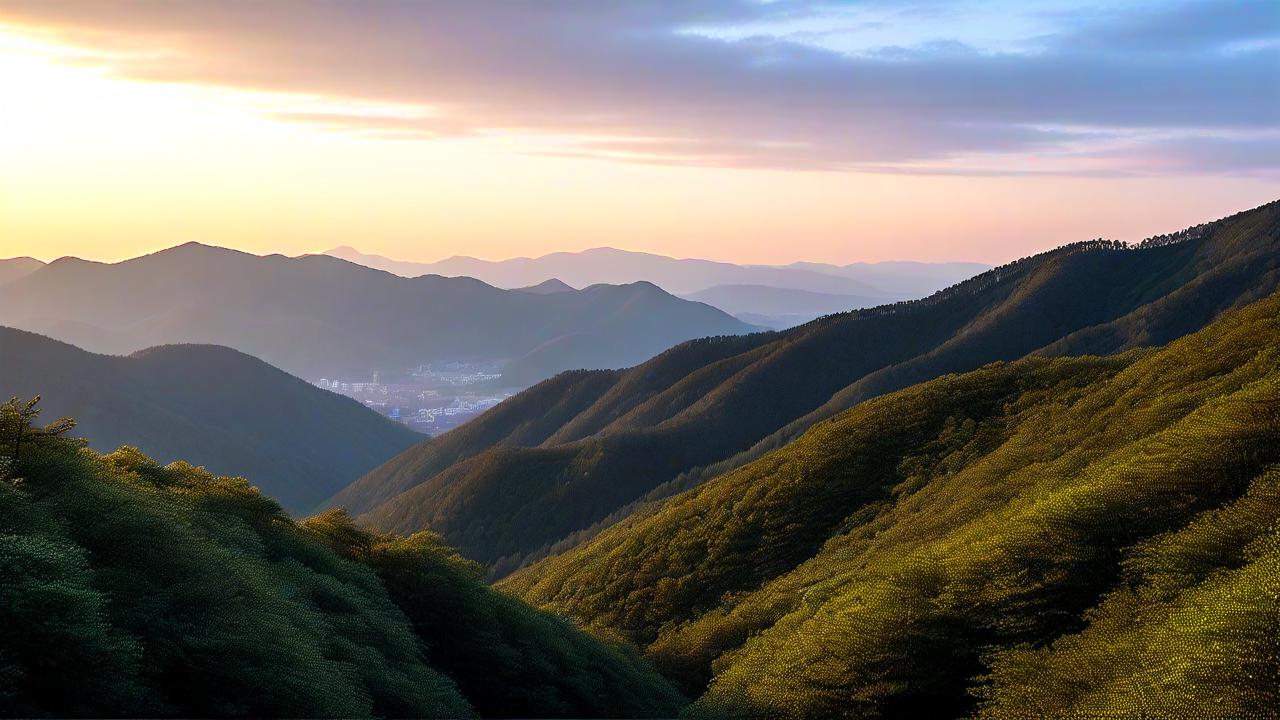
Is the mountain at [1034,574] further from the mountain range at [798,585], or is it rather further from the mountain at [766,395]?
the mountain at [766,395]

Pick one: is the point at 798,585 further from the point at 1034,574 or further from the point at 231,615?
the point at 231,615

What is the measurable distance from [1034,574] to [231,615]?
1507 cm

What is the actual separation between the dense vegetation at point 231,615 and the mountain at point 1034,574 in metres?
5.88

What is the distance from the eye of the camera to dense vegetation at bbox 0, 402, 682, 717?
45.8 ft

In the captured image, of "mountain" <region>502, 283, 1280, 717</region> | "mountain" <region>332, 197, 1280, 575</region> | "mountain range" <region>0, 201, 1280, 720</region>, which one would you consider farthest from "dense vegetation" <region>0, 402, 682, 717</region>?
"mountain" <region>332, 197, 1280, 575</region>

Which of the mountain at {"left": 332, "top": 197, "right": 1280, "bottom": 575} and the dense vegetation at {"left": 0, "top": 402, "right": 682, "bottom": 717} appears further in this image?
the mountain at {"left": 332, "top": 197, "right": 1280, "bottom": 575}

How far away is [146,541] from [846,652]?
14.2 metres

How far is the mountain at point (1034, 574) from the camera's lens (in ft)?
46.1

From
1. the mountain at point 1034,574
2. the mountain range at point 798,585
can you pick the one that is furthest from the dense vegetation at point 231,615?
the mountain at point 1034,574

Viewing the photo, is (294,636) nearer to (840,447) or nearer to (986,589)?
(986,589)

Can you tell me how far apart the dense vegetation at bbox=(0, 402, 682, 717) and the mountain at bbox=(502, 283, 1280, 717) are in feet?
19.3

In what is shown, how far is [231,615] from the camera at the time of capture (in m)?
17.3

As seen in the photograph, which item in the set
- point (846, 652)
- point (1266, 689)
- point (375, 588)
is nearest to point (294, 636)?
point (375, 588)

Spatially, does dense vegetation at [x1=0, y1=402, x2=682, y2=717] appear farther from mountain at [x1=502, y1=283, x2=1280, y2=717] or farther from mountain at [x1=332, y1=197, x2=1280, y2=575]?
mountain at [x1=332, y1=197, x2=1280, y2=575]
